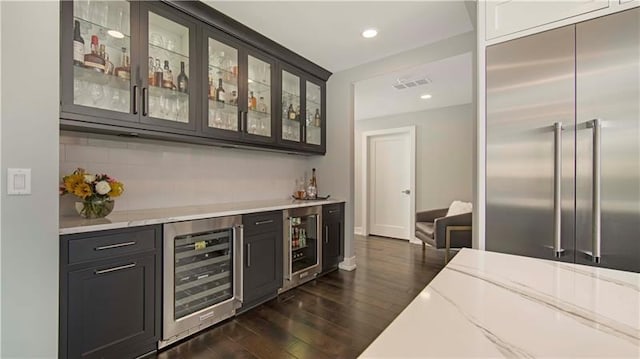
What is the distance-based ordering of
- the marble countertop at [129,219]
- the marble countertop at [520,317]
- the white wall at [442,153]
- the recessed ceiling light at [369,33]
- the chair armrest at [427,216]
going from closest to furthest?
the marble countertop at [520,317] < the marble countertop at [129,219] < the recessed ceiling light at [369,33] < the chair armrest at [427,216] < the white wall at [442,153]

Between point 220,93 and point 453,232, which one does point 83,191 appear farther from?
point 453,232

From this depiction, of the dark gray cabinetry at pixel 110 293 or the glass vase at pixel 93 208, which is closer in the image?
the dark gray cabinetry at pixel 110 293

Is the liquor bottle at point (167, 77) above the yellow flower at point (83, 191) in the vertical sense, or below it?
above

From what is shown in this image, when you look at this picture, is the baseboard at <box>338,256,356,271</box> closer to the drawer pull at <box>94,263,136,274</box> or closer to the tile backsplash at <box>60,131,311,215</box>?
the tile backsplash at <box>60,131,311,215</box>

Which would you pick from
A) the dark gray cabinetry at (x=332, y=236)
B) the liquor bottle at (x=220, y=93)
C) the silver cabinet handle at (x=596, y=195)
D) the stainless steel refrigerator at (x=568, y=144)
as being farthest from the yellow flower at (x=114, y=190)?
the silver cabinet handle at (x=596, y=195)

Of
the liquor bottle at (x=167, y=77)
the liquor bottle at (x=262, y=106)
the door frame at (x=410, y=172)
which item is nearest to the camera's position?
the liquor bottle at (x=167, y=77)

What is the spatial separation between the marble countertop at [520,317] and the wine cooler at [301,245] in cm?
203

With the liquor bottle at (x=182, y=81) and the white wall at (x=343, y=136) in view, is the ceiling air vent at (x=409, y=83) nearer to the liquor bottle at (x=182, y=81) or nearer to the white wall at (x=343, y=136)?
the white wall at (x=343, y=136)

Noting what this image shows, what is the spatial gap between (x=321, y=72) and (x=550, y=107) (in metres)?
2.57

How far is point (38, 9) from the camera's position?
4.27 feet

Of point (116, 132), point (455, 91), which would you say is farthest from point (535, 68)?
point (455, 91)

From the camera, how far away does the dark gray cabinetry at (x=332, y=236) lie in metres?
3.23

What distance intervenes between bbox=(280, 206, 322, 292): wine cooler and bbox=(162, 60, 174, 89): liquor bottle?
4.73 feet

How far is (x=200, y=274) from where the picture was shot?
212 centimetres
